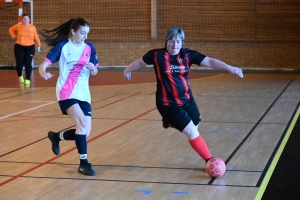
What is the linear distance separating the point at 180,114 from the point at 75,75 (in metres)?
1.11

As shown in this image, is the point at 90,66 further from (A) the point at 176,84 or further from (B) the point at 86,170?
(B) the point at 86,170

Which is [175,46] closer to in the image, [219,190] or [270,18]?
[219,190]

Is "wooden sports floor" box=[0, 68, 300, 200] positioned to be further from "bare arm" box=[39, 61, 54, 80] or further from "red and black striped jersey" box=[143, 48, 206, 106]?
"bare arm" box=[39, 61, 54, 80]

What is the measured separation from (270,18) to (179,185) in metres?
12.9

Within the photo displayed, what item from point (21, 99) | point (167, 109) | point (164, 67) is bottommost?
point (21, 99)

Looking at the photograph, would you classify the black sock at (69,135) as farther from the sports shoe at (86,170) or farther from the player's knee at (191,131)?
the player's knee at (191,131)

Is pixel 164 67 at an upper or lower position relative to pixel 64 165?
upper

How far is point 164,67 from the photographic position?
5.28 m

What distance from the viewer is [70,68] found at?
535cm

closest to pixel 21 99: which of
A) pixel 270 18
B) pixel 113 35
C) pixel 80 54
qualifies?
pixel 80 54

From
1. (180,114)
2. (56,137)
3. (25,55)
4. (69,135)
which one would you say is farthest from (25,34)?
(180,114)

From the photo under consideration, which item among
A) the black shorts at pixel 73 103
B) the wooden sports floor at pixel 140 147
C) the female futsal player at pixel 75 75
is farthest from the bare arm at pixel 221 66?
the black shorts at pixel 73 103

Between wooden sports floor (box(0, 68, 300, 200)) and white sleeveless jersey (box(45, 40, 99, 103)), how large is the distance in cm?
80

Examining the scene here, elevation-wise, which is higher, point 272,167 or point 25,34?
point 25,34
